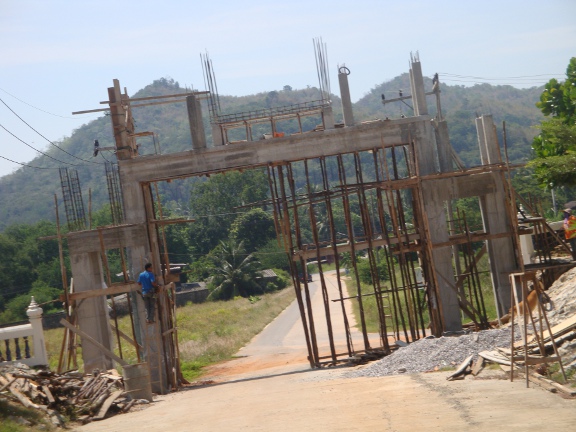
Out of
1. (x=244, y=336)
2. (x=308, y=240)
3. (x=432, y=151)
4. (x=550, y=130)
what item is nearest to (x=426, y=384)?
(x=550, y=130)

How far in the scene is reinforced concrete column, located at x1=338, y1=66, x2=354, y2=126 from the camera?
75.9 ft

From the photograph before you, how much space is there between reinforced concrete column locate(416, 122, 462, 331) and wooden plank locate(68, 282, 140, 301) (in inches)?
288

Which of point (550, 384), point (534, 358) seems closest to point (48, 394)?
point (534, 358)

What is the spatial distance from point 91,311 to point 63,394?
21.1 ft

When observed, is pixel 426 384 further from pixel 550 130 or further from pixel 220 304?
pixel 220 304

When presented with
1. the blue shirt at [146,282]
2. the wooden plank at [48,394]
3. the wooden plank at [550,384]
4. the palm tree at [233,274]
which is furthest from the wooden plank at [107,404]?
the palm tree at [233,274]

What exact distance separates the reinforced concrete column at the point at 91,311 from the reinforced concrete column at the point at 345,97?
23.9 feet

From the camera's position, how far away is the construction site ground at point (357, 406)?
11.5 m

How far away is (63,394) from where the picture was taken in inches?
666

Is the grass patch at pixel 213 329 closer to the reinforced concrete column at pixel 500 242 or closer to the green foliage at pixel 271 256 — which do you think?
the green foliage at pixel 271 256

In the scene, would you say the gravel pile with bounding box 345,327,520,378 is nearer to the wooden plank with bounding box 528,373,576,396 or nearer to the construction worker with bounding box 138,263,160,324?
the wooden plank with bounding box 528,373,576,396

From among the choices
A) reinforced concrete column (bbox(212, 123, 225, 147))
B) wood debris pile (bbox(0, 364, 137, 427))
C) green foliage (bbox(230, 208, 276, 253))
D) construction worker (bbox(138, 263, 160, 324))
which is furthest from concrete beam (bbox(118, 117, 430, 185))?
green foliage (bbox(230, 208, 276, 253))

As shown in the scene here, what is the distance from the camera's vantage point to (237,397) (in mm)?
17812

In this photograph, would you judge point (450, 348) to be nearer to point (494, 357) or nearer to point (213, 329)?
point (494, 357)
